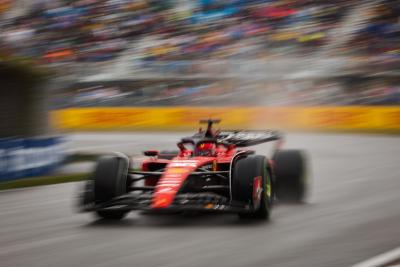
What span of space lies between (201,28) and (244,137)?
806 inches

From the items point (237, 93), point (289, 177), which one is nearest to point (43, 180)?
point (289, 177)

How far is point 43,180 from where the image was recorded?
13.3 metres

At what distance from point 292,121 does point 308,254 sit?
A: 68.2ft

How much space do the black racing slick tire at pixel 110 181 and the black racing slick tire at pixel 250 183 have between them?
1.21 meters

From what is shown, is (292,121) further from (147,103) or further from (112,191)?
(112,191)

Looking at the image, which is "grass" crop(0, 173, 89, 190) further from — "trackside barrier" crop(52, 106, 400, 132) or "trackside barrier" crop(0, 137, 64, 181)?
"trackside barrier" crop(52, 106, 400, 132)

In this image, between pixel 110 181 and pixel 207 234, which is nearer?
pixel 207 234

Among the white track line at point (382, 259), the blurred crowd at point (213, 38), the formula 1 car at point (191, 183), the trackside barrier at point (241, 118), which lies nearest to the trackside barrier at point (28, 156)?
the formula 1 car at point (191, 183)

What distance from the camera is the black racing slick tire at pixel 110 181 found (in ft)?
27.5

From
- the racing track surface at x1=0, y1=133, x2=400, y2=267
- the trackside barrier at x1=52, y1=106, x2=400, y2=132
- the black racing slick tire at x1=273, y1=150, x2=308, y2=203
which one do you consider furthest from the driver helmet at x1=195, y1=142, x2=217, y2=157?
the trackside barrier at x1=52, y1=106, x2=400, y2=132

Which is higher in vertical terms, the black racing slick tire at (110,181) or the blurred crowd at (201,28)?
the blurred crowd at (201,28)

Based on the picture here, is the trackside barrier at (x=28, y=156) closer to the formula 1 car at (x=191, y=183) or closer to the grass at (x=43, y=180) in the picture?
the grass at (x=43, y=180)

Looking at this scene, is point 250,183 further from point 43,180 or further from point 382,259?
point 43,180

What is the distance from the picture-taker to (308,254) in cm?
639
